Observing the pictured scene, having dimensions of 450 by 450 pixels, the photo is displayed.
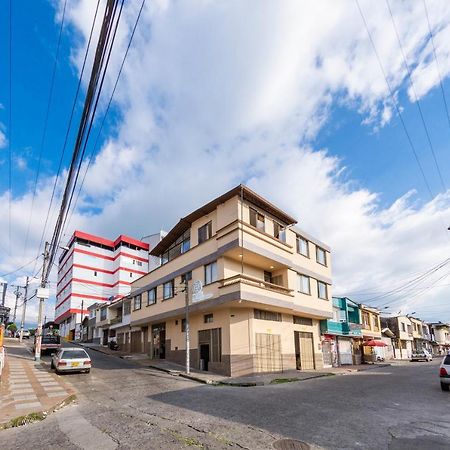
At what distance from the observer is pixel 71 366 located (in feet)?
68.5

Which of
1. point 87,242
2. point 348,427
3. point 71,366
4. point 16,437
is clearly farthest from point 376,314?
point 87,242

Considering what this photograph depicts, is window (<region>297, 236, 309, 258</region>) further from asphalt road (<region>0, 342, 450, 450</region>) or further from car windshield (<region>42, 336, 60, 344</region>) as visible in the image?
car windshield (<region>42, 336, 60, 344</region>)

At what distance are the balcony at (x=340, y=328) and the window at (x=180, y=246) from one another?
46.4 ft

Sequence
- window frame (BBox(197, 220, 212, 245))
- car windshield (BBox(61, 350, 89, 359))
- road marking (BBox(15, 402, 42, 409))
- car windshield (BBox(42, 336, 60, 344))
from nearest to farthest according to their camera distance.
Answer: road marking (BBox(15, 402, 42, 409))
car windshield (BBox(61, 350, 89, 359))
window frame (BBox(197, 220, 212, 245))
car windshield (BBox(42, 336, 60, 344))

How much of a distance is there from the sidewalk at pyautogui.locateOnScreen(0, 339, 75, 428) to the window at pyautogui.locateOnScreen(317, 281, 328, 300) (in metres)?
21.4

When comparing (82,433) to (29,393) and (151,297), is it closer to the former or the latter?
(29,393)

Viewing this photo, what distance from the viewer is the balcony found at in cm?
3291

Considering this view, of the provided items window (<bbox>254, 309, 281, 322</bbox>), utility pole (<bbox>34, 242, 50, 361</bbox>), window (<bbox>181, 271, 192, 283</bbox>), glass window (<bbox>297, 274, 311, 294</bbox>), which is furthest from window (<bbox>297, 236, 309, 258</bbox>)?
utility pole (<bbox>34, 242, 50, 361</bbox>)

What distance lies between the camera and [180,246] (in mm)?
30672

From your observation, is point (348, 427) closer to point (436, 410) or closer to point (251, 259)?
point (436, 410)

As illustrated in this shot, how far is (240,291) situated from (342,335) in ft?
66.2

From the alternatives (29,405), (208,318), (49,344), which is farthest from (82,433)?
(49,344)

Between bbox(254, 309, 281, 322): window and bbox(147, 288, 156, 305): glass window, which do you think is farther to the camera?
bbox(147, 288, 156, 305): glass window

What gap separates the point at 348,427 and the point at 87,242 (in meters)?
72.2
